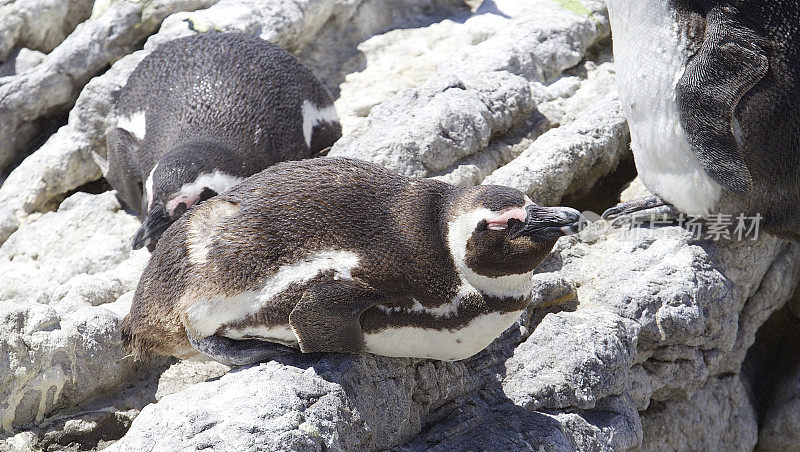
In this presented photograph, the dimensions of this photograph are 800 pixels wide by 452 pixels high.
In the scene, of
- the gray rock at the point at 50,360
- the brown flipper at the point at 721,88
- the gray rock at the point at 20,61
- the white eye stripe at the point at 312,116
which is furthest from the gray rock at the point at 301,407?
the gray rock at the point at 20,61

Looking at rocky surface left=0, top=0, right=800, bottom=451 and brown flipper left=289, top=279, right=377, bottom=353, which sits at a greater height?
brown flipper left=289, top=279, right=377, bottom=353

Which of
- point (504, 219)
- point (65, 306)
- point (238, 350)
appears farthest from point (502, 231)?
point (65, 306)

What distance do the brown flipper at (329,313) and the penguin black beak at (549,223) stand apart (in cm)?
50

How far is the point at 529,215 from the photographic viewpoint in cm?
240

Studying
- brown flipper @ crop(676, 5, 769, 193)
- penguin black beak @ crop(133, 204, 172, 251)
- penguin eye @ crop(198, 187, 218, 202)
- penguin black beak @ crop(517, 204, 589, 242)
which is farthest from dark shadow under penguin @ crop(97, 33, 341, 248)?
brown flipper @ crop(676, 5, 769, 193)

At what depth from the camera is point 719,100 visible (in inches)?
132

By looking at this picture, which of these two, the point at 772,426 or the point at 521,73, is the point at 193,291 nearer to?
the point at 521,73

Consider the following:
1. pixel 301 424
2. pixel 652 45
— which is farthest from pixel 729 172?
pixel 301 424

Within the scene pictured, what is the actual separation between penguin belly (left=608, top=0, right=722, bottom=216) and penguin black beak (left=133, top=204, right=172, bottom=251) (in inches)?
81.9

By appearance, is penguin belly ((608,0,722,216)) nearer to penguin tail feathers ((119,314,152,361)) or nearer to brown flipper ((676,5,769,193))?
brown flipper ((676,5,769,193))

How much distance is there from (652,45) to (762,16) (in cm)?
44

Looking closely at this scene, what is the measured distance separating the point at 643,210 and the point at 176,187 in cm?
207

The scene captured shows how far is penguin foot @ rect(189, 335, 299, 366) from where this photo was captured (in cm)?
248

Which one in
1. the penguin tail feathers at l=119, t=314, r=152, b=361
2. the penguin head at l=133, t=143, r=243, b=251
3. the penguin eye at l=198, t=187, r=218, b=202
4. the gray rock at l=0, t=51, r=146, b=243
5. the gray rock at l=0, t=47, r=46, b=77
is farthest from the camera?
the gray rock at l=0, t=47, r=46, b=77
